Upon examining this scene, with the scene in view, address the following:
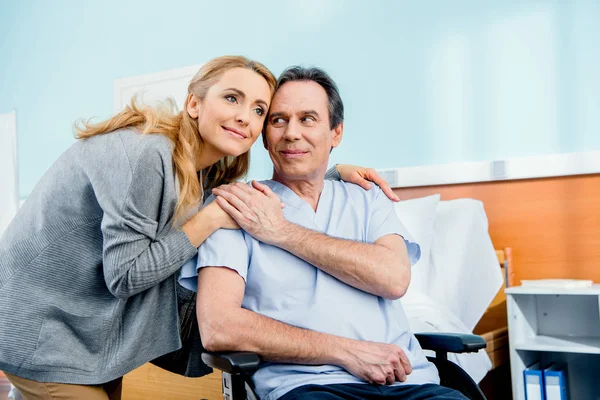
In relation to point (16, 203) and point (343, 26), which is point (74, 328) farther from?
point (16, 203)

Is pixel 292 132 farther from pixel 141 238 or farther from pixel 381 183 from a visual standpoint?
pixel 141 238

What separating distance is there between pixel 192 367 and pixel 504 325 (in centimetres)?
175

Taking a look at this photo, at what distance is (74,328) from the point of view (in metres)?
1.50

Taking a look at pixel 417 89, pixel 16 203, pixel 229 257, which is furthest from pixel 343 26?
pixel 16 203

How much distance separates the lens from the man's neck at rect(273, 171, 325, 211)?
5.88 ft

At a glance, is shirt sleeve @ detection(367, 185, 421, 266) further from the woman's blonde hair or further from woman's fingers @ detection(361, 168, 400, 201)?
the woman's blonde hair

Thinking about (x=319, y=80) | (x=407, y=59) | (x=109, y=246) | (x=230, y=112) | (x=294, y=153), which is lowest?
(x=109, y=246)

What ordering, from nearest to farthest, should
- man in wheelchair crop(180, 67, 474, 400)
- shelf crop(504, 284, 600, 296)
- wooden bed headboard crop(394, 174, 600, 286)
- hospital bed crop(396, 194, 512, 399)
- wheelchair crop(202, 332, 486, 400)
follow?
wheelchair crop(202, 332, 486, 400) < man in wheelchair crop(180, 67, 474, 400) < shelf crop(504, 284, 600, 296) < hospital bed crop(396, 194, 512, 399) < wooden bed headboard crop(394, 174, 600, 286)

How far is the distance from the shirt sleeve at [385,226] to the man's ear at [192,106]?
1.86 ft

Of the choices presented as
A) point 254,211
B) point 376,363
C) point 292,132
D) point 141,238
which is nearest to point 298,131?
point 292,132

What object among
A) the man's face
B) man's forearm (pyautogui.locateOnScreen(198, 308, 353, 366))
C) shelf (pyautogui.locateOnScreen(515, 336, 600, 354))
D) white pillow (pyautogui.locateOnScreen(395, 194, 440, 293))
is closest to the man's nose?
the man's face

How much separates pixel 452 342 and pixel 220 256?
2.14 ft

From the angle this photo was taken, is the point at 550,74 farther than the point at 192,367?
Yes

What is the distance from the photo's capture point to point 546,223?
2.88m
